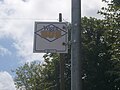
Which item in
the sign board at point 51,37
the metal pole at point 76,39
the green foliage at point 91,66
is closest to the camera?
the metal pole at point 76,39

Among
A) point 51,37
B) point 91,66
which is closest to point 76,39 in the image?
point 51,37

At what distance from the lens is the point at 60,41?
8.34 m

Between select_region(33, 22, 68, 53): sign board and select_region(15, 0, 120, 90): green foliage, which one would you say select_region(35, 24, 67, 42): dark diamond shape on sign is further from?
select_region(15, 0, 120, 90): green foliage

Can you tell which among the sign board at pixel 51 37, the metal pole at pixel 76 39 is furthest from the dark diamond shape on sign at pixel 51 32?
the metal pole at pixel 76 39

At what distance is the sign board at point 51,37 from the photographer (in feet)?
27.1

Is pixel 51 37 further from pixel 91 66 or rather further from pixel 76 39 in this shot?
pixel 91 66

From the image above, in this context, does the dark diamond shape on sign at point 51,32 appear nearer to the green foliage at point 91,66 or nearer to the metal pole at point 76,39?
the metal pole at point 76,39

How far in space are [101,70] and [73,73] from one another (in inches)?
1381

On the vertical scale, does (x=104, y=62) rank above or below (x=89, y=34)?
below

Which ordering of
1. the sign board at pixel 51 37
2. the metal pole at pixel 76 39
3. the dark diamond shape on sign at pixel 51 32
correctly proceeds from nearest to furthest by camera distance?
the metal pole at pixel 76 39 < the sign board at pixel 51 37 < the dark diamond shape on sign at pixel 51 32

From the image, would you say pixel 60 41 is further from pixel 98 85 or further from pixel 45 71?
pixel 45 71

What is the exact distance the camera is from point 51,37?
8586 mm

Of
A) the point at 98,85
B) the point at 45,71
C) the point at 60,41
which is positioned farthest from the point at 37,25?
the point at 45,71

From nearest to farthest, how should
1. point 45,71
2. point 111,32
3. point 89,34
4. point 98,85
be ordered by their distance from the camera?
point 111,32 → point 98,85 → point 89,34 → point 45,71
